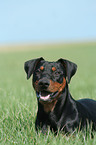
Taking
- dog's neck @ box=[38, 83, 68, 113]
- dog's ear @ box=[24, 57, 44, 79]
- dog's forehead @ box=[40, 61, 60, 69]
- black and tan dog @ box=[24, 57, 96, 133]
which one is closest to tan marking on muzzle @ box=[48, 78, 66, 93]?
black and tan dog @ box=[24, 57, 96, 133]

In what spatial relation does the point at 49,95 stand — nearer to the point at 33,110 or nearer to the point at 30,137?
the point at 30,137

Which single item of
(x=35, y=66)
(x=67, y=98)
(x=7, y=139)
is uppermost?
(x=35, y=66)

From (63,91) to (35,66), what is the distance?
2.35 ft

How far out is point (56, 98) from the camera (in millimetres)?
3992

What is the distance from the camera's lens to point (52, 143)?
3.72 meters

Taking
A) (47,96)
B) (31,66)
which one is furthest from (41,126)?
(31,66)

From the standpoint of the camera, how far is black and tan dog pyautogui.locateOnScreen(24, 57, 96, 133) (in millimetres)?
3889

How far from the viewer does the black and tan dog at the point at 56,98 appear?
3.89 metres

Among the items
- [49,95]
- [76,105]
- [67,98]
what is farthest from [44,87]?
[76,105]

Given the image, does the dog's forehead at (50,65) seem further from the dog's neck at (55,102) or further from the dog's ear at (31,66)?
the dog's neck at (55,102)

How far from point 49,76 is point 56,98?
398 millimetres

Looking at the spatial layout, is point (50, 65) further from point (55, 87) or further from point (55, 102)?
point (55, 102)

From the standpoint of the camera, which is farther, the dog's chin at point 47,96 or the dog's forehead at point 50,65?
the dog's forehead at point 50,65

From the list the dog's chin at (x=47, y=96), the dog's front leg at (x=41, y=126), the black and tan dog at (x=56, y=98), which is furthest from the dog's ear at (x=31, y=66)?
the dog's front leg at (x=41, y=126)
